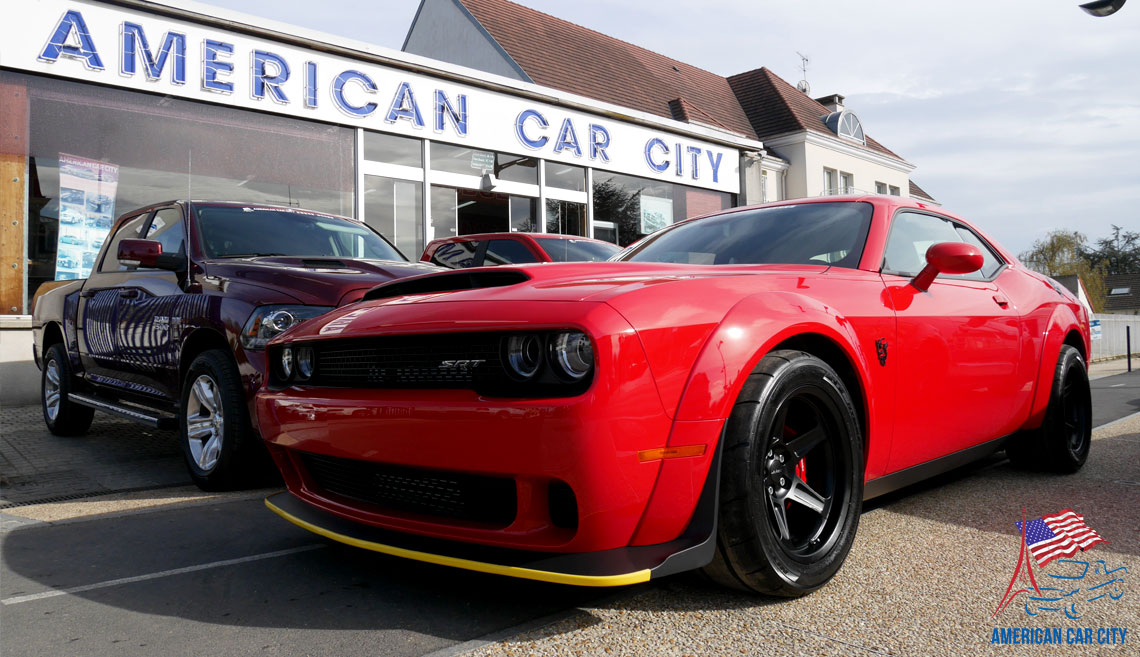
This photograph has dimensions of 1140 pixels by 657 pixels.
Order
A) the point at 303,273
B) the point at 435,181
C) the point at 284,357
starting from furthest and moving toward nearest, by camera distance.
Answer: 1. the point at 435,181
2. the point at 303,273
3. the point at 284,357

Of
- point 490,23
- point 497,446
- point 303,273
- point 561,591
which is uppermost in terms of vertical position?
point 490,23

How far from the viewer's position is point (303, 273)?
14.9 ft

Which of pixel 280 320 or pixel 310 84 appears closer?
pixel 280 320

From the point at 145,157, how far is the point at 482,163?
5.21 metres

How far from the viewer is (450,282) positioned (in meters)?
2.91

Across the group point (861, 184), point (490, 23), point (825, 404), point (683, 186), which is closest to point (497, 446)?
point (825, 404)

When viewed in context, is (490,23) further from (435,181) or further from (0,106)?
(0,106)

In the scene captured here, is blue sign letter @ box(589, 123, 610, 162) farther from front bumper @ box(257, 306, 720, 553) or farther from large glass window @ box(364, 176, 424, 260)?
front bumper @ box(257, 306, 720, 553)

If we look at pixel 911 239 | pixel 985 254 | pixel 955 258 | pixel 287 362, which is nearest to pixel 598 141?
pixel 985 254

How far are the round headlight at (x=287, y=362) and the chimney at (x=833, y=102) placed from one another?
28.2m

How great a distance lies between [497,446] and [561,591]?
75 cm

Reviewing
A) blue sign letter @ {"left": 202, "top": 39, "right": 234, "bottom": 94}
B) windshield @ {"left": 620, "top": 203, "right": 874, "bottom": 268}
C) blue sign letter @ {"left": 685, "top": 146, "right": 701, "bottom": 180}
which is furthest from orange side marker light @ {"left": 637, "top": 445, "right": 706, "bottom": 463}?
blue sign letter @ {"left": 685, "top": 146, "right": 701, "bottom": 180}

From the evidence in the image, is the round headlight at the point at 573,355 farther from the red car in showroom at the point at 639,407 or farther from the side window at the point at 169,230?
the side window at the point at 169,230

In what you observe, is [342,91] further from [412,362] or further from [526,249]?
[412,362]
